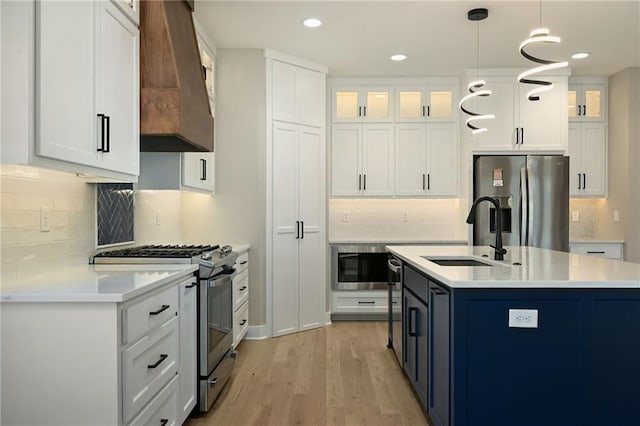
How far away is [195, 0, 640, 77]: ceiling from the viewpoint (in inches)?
Result: 145

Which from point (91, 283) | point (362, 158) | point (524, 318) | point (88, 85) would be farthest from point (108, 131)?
point (362, 158)

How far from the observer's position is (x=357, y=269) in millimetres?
5434

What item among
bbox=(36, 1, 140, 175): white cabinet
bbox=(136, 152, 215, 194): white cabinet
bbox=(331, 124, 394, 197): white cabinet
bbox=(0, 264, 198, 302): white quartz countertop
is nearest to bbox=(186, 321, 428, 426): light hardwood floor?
bbox=(0, 264, 198, 302): white quartz countertop

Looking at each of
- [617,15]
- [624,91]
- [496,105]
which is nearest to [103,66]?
[617,15]

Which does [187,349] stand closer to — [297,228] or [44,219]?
[44,219]

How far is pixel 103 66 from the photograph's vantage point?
2234mm

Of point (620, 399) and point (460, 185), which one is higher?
point (460, 185)

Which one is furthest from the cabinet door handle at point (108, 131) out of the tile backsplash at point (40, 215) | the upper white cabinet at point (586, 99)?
the upper white cabinet at point (586, 99)

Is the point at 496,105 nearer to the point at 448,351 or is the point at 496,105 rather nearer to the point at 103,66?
the point at 448,351

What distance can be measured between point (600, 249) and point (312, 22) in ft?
13.1

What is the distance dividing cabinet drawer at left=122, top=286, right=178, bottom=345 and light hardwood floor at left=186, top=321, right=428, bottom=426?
89 cm

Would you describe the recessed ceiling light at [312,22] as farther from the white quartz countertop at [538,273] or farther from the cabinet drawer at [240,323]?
the cabinet drawer at [240,323]

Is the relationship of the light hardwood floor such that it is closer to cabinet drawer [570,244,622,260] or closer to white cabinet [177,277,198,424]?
white cabinet [177,277,198,424]

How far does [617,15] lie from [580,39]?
1.65 ft
